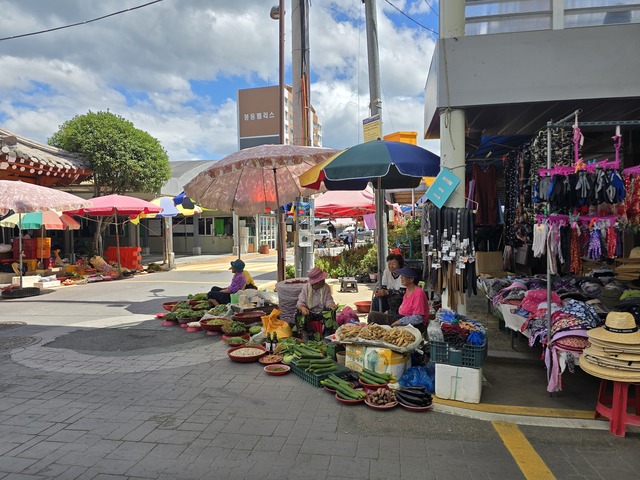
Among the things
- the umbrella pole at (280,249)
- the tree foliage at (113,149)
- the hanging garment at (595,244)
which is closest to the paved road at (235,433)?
the hanging garment at (595,244)

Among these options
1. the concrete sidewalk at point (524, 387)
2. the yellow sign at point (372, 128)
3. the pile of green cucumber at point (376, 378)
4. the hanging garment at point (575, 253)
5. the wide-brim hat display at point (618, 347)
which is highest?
the yellow sign at point (372, 128)

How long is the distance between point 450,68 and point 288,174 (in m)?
4.88

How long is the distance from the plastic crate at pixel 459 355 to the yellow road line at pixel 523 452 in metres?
0.63

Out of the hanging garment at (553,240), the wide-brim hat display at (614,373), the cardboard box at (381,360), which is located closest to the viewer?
the wide-brim hat display at (614,373)

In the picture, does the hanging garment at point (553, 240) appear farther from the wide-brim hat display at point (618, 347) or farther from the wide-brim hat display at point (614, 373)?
the wide-brim hat display at point (614, 373)

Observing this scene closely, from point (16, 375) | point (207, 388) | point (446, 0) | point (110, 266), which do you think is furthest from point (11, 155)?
point (446, 0)

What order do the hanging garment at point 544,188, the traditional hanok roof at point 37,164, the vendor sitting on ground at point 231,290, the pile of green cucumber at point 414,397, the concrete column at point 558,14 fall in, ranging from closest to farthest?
1. the pile of green cucumber at point 414,397
2. the hanging garment at point 544,188
3. the concrete column at point 558,14
4. the vendor sitting on ground at point 231,290
5. the traditional hanok roof at point 37,164

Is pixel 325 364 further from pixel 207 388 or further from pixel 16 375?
pixel 16 375

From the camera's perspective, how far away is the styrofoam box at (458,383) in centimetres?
455

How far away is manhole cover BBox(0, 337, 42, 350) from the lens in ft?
23.2

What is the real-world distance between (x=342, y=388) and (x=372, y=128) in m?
6.50

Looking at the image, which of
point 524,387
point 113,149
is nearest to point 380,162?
point 524,387

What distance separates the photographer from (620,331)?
12.9 feet

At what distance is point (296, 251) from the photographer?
10.6 metres
